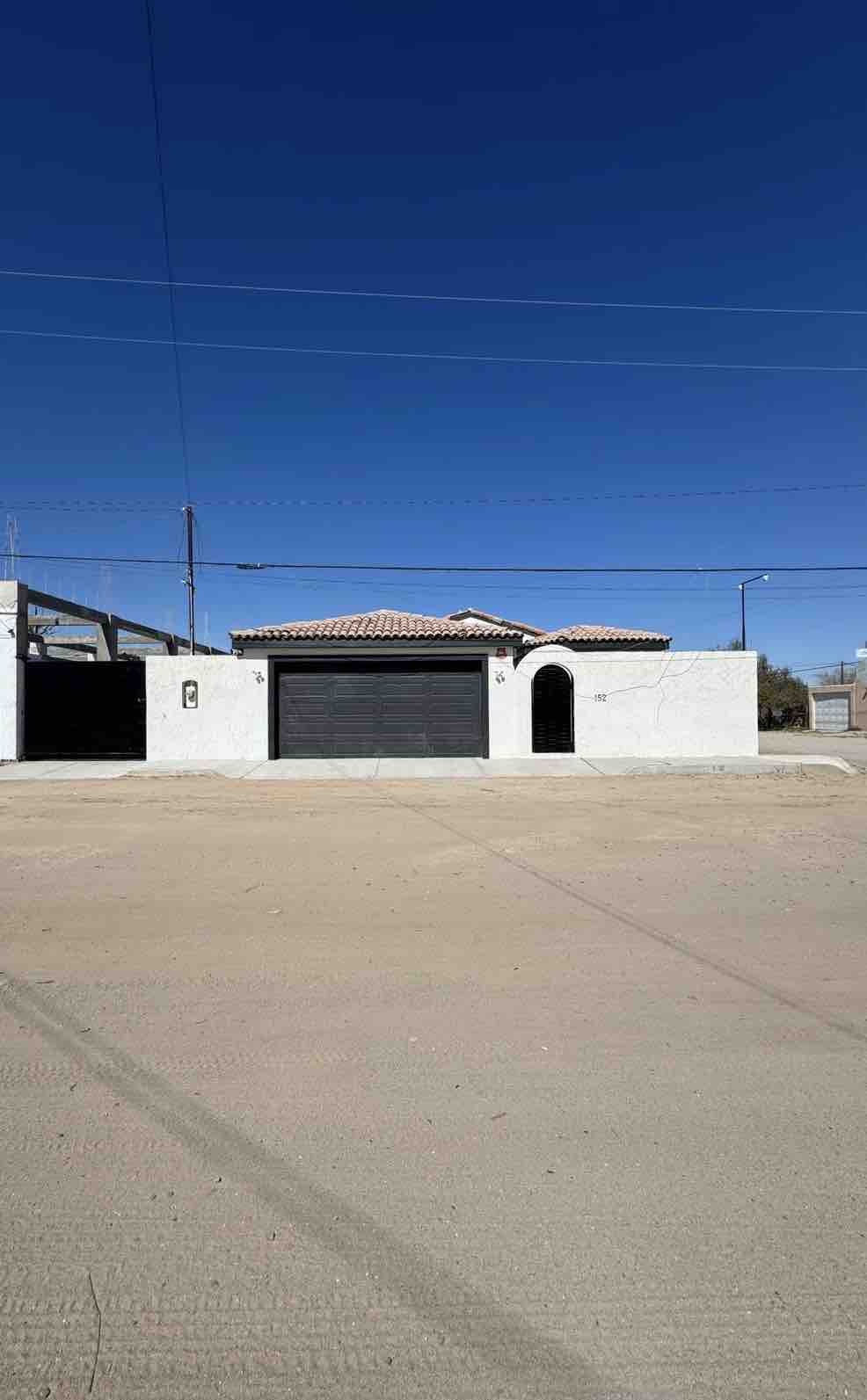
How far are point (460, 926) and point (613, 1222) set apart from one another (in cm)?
316

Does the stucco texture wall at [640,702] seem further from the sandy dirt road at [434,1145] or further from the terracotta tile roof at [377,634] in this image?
the sandy dirt road at [434,1145]

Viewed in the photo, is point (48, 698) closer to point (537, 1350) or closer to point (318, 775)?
point (318, 775)

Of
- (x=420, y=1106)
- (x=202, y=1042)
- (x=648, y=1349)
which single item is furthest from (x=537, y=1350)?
(x=202, y=1042)

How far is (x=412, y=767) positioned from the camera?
57.1 feet

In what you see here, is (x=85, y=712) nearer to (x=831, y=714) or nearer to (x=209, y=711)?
(x=209, y=711)

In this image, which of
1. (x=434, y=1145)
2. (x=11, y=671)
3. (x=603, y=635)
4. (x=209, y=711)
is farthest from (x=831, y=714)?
(x=434, y=1145)

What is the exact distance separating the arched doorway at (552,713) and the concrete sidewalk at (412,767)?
1.59 ft

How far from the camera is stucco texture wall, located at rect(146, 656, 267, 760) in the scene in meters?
18.8

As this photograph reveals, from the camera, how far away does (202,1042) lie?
146 inches

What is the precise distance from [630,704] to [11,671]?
14.8 metres

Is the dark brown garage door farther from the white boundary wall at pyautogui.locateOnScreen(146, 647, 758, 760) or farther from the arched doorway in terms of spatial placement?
the arched doorway

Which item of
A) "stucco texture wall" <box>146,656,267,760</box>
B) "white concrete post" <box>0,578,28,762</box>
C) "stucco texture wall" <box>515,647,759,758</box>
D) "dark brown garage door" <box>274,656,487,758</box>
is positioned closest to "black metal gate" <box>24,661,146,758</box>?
"white concrete post" <box>0,578,28,762</box>

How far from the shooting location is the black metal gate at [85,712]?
1889 cm

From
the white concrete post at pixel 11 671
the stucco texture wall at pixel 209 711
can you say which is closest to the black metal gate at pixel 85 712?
A: the white concrete post at pixel 11 671
